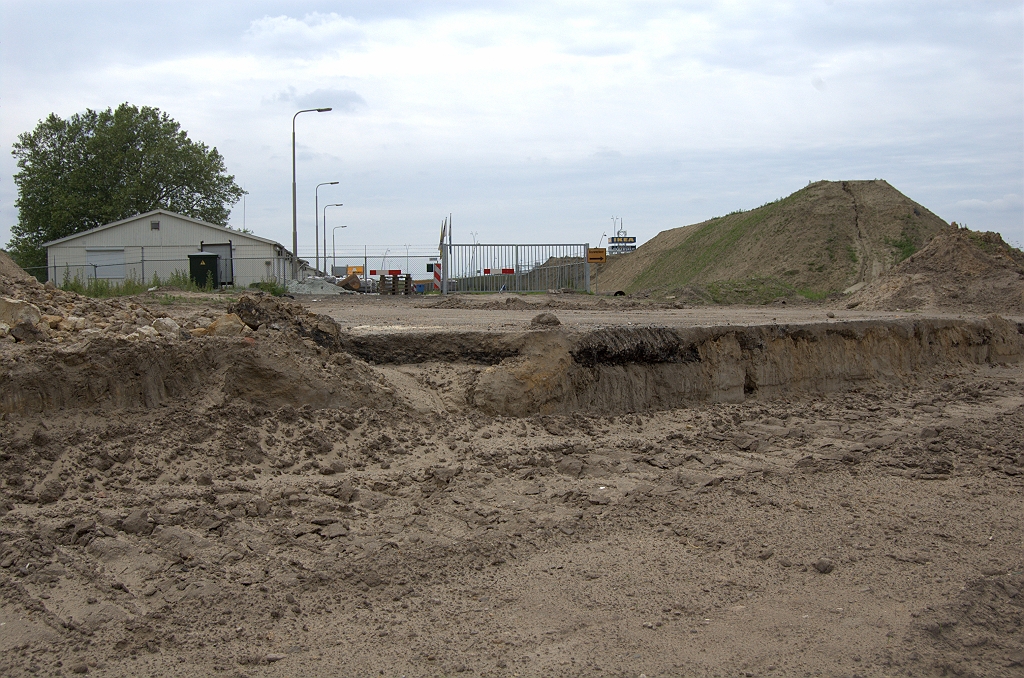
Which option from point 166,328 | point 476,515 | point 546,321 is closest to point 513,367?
point 546,321

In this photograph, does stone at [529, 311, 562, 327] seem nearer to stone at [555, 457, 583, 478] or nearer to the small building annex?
stone at [555, 457, 583, 478]

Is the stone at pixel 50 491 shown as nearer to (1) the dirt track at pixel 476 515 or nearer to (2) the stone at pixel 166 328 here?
(1) the dirt track at pixel 476 515

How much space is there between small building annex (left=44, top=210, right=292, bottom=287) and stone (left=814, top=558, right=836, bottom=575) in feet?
87.4

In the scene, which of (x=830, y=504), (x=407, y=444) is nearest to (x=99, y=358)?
(x=407, y=444)

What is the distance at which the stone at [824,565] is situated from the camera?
4469 millimetres

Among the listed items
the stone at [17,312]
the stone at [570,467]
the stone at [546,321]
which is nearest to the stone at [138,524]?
the stone at [17,312]

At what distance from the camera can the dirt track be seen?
145 inches

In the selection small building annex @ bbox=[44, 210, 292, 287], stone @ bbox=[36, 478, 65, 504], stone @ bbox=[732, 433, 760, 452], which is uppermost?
small building annex @ bbox=[44, 210, 292, 287]

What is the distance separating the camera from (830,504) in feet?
18.3

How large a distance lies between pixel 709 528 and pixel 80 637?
352 centimetres

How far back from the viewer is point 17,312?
5.83 metres

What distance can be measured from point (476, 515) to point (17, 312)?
3.73 metres

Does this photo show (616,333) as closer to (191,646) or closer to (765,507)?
(765,507)

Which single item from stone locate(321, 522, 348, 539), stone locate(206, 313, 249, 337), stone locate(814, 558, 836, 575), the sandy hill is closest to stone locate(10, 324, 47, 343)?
stone locate(206, 313, 249, 337)
